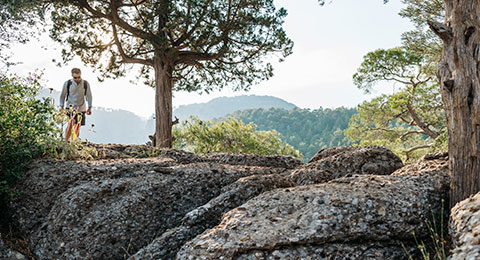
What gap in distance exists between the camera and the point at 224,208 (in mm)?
4516

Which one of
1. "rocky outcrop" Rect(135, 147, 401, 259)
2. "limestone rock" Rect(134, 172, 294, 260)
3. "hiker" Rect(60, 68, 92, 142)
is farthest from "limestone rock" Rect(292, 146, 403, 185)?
"hiker" Rect(60, 68, 92, 142)

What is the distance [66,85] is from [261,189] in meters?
7.07

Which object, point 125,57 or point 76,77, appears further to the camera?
point 125,57

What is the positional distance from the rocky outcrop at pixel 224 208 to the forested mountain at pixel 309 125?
179ft

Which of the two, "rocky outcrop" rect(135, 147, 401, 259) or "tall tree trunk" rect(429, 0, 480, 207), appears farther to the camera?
→ "tall tree trunk" rect(429, 0, 480, 207)

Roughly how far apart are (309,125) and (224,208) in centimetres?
6766

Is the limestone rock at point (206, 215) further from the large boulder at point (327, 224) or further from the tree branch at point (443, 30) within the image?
the tree branch at point (443, 30)

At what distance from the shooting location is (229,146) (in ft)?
72.6

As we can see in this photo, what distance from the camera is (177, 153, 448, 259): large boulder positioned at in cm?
355

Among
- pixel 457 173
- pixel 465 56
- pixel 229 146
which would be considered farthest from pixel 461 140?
pixel 229 146

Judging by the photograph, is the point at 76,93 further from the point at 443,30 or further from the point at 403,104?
the point at 403,104

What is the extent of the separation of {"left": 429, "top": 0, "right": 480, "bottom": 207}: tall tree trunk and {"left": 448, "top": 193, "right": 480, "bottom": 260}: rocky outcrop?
0.63 metres

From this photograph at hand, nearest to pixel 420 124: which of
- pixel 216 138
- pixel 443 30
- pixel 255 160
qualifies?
pixel 216 138

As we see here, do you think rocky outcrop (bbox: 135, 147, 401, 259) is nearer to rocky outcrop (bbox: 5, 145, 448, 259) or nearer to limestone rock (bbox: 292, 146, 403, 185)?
rocky outcrop (bbox: 5, 145, 448, 259)
